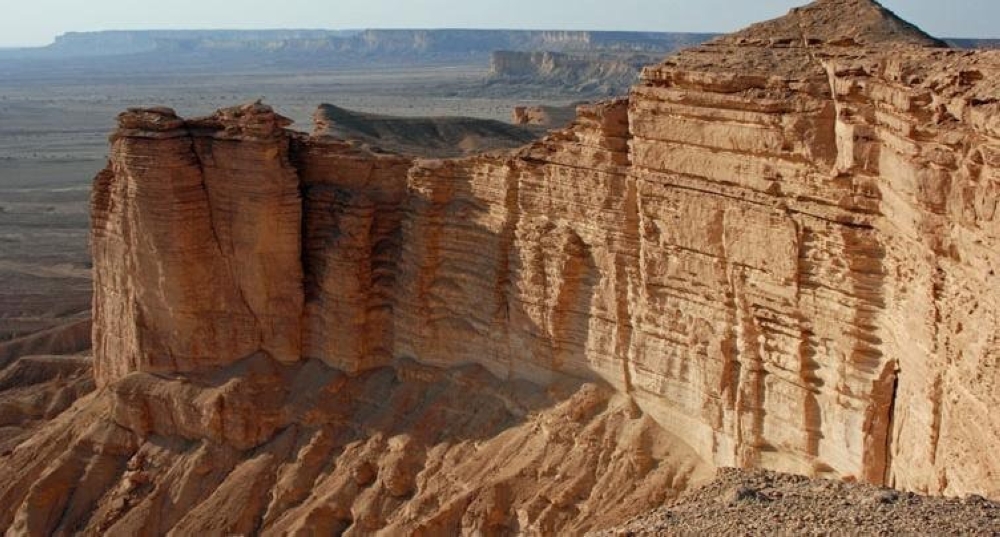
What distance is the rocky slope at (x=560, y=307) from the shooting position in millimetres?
15359

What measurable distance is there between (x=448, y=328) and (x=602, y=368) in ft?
14.1

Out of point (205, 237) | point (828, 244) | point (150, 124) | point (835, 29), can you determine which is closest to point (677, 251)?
point (828, 244)

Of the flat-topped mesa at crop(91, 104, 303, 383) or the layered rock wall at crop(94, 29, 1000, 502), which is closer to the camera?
the layered rock wall at crop(94, 29, 1000, 502)

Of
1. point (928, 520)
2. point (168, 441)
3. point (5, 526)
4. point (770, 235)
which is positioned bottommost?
point (5, 526)

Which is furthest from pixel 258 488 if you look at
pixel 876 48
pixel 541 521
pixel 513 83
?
pixel 513 83

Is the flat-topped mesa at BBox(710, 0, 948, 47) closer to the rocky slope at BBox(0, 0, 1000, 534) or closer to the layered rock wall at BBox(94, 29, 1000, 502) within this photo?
the rocky slope at BBox(0, 0, 1000, 534)

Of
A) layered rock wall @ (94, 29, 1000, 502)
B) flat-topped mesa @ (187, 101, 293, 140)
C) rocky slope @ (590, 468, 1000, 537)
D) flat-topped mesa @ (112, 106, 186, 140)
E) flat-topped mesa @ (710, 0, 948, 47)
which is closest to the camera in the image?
rocky slope @ (590, 468, 1000, 537)

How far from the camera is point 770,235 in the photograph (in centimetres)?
1812

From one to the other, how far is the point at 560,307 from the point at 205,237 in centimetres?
945

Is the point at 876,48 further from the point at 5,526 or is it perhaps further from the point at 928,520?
the point at 5,526

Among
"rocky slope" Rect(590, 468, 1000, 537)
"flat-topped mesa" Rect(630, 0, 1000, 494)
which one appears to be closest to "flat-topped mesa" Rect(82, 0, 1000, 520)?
"flat-topped mesa" Rect(630, 0, 1000, 494)

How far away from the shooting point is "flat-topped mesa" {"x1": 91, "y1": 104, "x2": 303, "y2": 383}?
26.1 meters

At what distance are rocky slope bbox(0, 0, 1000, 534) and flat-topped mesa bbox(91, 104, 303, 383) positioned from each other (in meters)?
0.07

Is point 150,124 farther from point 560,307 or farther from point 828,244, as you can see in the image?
point 828,244
